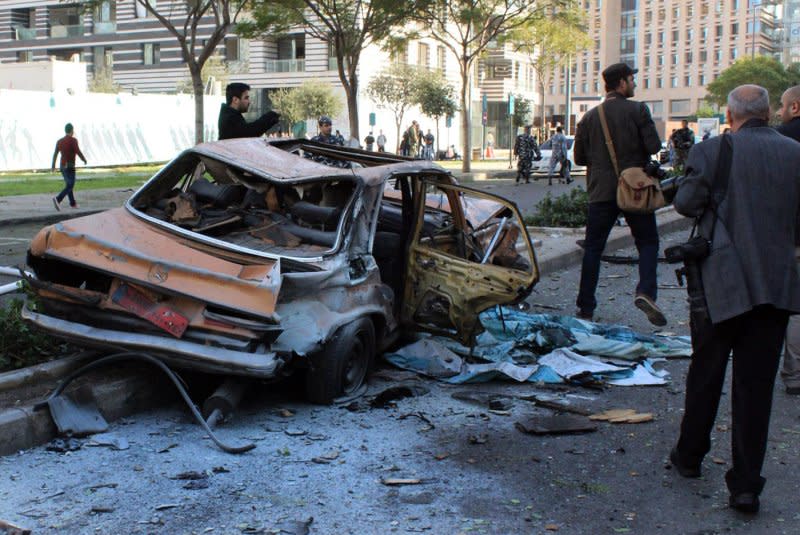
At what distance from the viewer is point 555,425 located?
5418 mm


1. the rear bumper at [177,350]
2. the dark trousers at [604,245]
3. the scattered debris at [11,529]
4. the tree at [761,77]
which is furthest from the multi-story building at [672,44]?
the scattered debris at [11,529]

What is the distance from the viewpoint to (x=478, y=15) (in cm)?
3397

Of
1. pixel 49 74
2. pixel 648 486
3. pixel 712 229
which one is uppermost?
pixel 49 74

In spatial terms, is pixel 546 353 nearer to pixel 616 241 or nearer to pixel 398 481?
pixel 398 481

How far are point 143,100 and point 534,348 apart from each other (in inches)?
1352

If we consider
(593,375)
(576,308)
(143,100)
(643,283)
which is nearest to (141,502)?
(593,375)

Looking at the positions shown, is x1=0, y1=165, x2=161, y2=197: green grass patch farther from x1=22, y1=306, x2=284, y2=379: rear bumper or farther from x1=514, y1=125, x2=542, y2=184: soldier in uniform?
x1=22, y1=306, x2=284, y2=379: rear bumper

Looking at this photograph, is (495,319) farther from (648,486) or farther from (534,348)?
(648,486)

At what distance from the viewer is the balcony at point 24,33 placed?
219ft

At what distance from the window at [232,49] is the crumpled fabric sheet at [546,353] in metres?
55.2

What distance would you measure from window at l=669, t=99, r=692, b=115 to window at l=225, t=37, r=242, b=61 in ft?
321

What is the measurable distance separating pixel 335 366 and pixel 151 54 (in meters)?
61.9

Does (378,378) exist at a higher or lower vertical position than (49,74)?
lower

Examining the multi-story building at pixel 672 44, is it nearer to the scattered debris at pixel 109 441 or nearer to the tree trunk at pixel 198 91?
the tree trunk at pixel 198 91
